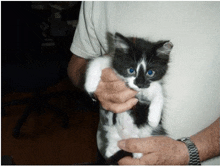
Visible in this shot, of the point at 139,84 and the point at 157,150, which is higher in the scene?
the point at 139,84

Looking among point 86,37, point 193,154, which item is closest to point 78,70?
point 86,37

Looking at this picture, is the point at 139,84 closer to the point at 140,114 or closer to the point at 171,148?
the point at 140,114

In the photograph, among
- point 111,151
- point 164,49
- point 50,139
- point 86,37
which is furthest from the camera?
point 50,139

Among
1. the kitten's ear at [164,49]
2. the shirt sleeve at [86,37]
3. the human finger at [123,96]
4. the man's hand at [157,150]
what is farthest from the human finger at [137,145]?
the shirt sleeve at [86,37]

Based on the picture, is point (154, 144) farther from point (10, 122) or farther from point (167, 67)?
point (10, 122)

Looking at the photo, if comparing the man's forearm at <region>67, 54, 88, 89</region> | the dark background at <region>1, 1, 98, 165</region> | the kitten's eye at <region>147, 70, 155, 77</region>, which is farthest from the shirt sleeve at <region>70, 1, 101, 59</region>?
the dark background at <region>1, 1, 98, 165</region>

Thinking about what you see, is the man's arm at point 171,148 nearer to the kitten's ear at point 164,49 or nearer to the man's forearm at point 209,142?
the man's forearm at point 209,142

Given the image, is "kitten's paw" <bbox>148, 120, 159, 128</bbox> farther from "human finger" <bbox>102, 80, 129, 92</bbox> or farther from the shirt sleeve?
the shirt sleeve

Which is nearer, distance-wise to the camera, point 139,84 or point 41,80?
point 139,84
